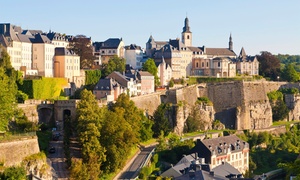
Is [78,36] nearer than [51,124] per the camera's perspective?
No

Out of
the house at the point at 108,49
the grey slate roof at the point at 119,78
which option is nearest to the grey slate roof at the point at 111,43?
the house at the point at 108,49

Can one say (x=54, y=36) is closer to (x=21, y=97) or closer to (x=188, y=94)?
(x=188, y=94)

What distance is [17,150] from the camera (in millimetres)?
40844

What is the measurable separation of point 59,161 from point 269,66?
56.0 meters

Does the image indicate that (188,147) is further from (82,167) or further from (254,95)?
(254,95)

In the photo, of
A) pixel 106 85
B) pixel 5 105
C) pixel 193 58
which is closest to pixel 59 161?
pixel 5 105

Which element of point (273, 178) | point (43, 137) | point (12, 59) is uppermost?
point (12, 59)

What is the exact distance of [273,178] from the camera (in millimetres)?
60969

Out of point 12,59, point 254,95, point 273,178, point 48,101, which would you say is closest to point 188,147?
point 273,178

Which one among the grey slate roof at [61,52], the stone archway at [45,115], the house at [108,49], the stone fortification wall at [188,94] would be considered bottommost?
the stone archway at [45,115]

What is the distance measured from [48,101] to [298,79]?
49884 mm

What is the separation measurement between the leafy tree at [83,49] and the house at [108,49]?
7.98 metres

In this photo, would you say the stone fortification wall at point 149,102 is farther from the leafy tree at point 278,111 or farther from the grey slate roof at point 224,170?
A: the leafy tree at point 278,111

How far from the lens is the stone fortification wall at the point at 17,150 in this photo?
39594 millimetres
